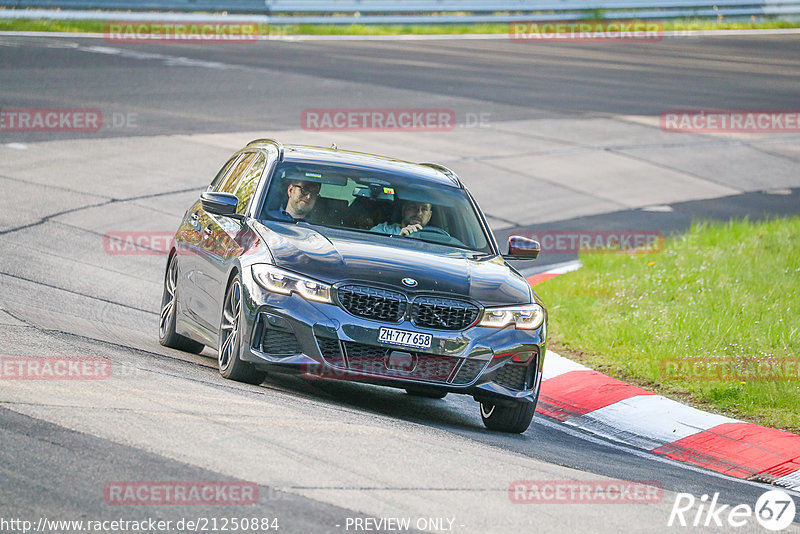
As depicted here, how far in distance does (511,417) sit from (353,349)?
131 centimetres

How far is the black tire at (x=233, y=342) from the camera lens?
8.41 meters

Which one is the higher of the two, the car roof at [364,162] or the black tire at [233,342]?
the car roof at [364,162]

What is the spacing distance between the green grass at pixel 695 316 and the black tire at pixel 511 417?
1.99m

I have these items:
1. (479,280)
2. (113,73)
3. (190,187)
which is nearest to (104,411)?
(479,280)

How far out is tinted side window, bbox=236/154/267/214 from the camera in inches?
379

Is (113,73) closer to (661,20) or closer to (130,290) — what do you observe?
(130,290)

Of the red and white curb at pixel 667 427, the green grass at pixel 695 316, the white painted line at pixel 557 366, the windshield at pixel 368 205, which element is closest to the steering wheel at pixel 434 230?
the windshield at pixel 368 205

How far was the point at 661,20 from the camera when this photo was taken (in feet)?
139

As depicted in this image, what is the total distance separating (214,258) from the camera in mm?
9312

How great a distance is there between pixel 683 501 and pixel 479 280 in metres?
2.30

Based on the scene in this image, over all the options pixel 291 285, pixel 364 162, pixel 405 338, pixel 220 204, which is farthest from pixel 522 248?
pixel 220 204

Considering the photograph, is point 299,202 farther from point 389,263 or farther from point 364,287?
point 364,287

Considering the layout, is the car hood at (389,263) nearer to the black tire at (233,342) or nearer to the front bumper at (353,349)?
the front bumper at (353,349)

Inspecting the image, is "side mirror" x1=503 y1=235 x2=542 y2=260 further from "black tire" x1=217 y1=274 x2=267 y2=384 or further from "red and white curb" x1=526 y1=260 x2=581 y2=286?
"red and white curb" x1=526 y1=260 x2=581 y2=286
